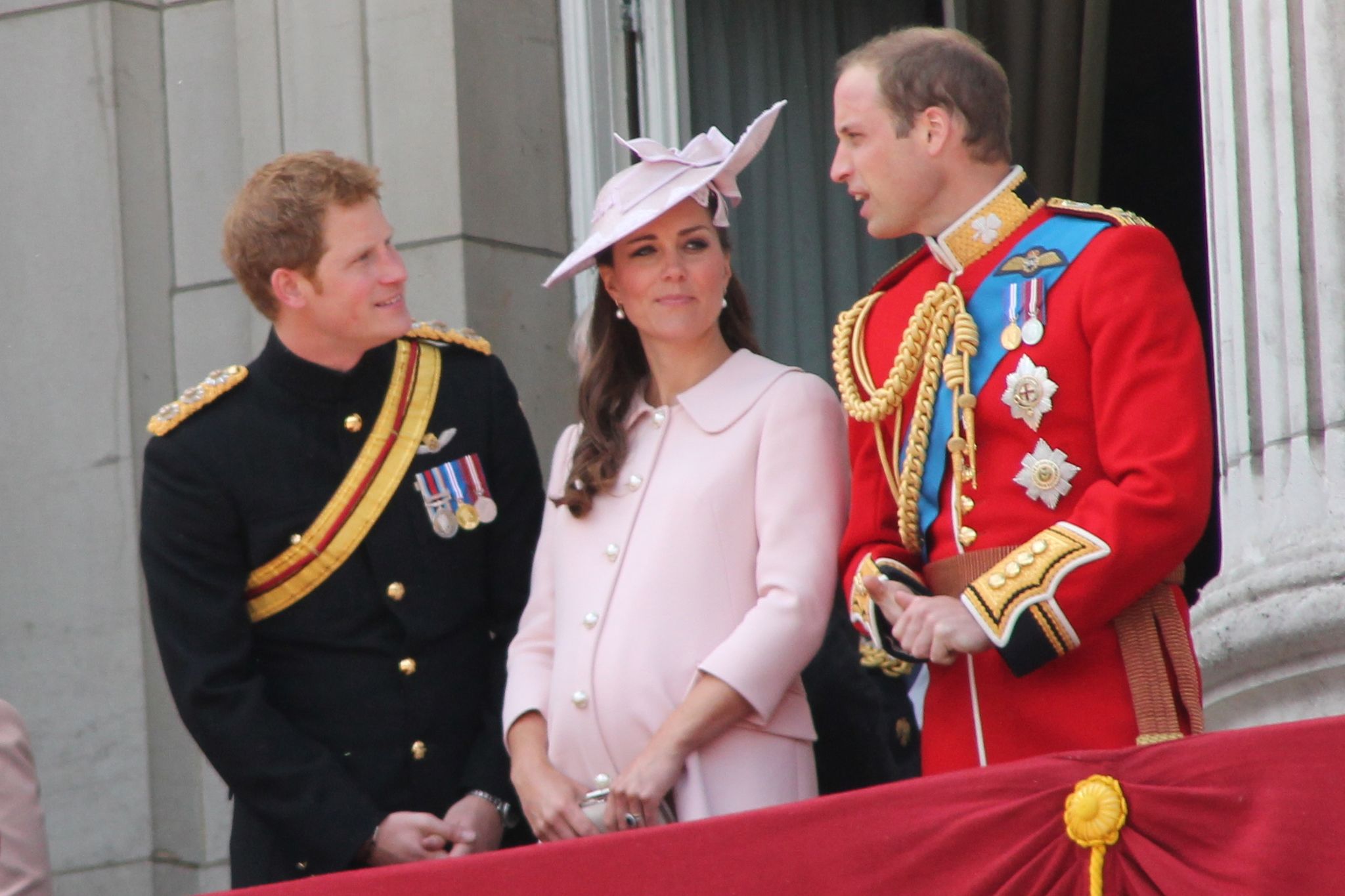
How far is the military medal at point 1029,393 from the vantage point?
12.0 feet

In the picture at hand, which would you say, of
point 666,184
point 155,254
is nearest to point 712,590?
point 666,184

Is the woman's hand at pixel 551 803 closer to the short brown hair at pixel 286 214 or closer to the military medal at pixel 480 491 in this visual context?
the military medal at pixel 480 491

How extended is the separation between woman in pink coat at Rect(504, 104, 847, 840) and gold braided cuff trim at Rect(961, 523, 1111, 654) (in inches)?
17.3

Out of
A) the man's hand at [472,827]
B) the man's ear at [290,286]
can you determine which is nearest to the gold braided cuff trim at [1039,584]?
the man's hand at [472,827]

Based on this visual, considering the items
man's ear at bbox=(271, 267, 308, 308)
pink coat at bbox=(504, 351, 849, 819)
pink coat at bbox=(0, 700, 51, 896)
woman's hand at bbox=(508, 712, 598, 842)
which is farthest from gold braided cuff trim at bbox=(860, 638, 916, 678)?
pink coat at bbox=(0, 700, 51, 896)

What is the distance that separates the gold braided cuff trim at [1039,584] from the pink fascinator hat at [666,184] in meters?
1.00

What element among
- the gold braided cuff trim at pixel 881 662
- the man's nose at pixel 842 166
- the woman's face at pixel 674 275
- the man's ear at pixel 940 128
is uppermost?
the man's ear at pixel 940 128

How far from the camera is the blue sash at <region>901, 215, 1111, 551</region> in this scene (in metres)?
3.74

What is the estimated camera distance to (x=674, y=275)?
4188mm

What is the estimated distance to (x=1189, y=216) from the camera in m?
7.38

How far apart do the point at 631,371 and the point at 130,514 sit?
2246mm

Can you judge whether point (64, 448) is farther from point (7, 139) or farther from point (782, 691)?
point (782, 691)

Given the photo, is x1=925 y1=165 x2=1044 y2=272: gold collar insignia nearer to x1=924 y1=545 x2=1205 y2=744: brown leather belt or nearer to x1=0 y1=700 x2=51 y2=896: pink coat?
x1=924 y1=545 x2=1205 y2=744: brown leather belt

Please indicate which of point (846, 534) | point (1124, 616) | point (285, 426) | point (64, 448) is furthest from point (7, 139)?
point (1124, 616)
